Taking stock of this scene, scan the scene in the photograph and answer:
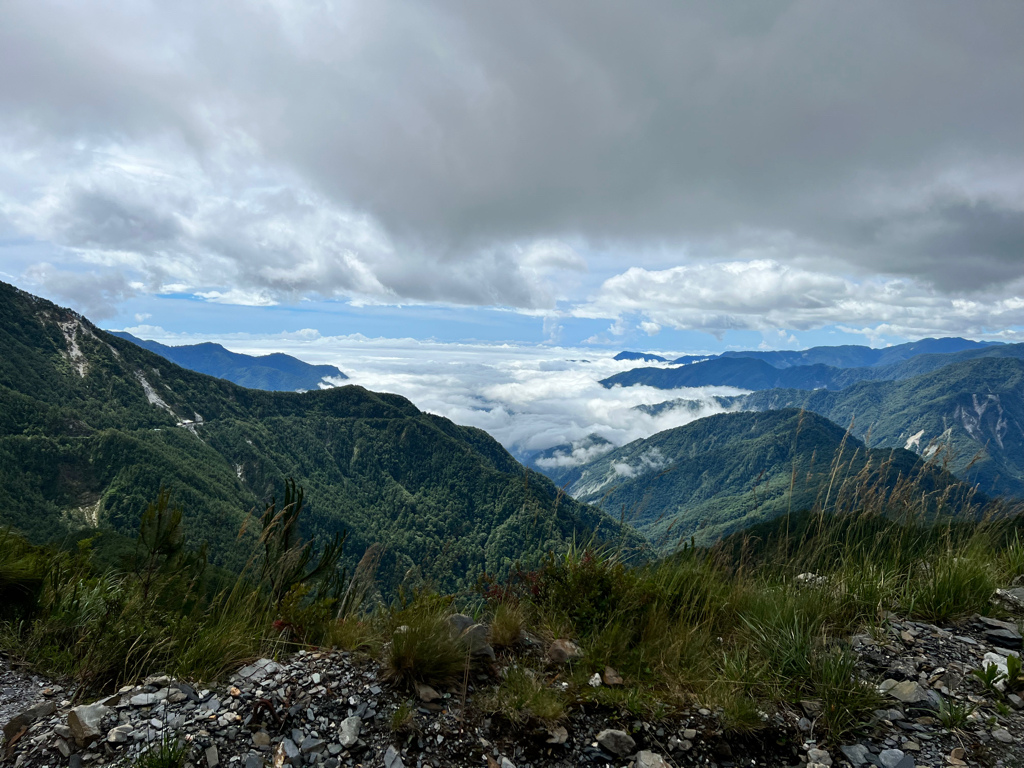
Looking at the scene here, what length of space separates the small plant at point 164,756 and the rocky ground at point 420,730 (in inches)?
1.9

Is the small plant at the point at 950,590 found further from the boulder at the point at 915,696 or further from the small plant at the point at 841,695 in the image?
the small plant at the point at 841,695

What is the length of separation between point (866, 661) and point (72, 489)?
189 meters

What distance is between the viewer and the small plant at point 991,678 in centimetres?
375

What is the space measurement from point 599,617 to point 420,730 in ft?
7.12

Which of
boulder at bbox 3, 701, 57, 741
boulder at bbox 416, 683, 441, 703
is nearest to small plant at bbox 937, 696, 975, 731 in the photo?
boulder at bbox 416, 683, 441, 703

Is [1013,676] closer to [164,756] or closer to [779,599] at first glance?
[779,599]

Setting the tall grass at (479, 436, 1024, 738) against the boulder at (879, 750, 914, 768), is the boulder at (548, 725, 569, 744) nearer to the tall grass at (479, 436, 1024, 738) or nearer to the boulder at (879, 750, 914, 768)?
the tall grass at (479, 436, 1024, 738)

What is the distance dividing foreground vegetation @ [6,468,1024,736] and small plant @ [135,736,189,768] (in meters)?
0.84

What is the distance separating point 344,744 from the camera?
3256 millimetres

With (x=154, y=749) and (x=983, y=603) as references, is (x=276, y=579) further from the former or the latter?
(x=983, y=603)

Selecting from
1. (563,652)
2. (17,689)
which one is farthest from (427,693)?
(17,689)

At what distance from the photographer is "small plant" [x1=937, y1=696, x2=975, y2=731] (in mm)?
3408

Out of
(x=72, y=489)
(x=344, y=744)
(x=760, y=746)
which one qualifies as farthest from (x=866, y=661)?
(x=72, y=489)

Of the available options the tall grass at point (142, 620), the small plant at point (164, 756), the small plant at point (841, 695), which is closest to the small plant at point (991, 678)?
the small plant at point (841, 695)
